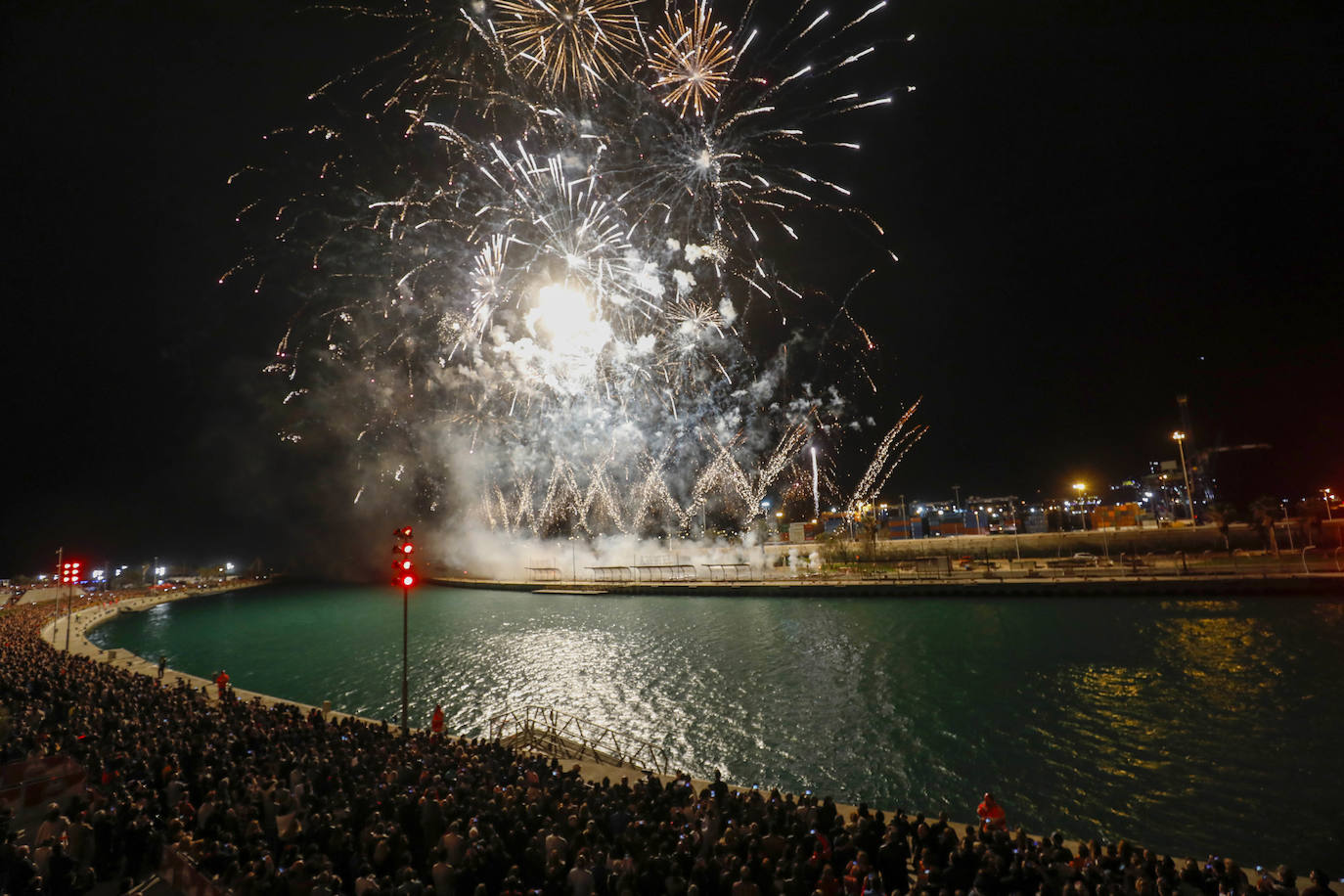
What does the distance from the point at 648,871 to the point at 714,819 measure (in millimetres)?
1988

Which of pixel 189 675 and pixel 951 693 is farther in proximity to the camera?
pixel 189 675

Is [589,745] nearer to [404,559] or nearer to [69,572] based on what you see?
[404,559]

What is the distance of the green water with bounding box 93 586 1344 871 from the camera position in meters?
14.3

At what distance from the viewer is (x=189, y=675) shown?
103ft

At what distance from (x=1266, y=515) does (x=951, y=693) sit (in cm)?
5053

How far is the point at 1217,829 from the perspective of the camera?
12.6m

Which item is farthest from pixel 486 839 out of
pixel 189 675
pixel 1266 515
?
pixel 1266 515

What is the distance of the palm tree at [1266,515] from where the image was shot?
5196cm

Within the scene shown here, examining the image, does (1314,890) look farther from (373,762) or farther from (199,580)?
(199,580)

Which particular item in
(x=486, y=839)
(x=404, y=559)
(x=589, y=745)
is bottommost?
(x=589, y=745)

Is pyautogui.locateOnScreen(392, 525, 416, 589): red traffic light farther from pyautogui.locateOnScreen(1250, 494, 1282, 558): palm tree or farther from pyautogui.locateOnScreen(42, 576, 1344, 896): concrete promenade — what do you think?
pyautogui.locateOnScreen(1250, 494, 1282, 558): palm tree

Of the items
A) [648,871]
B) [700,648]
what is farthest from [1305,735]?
[700,648]

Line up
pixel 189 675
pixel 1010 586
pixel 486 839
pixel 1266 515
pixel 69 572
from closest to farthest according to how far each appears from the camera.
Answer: pixel 486 839 → pixel 69 572 → pixel 189 675 → pixel 1010 586 → pixel 1266 515

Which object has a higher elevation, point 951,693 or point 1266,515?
point 1266,515
